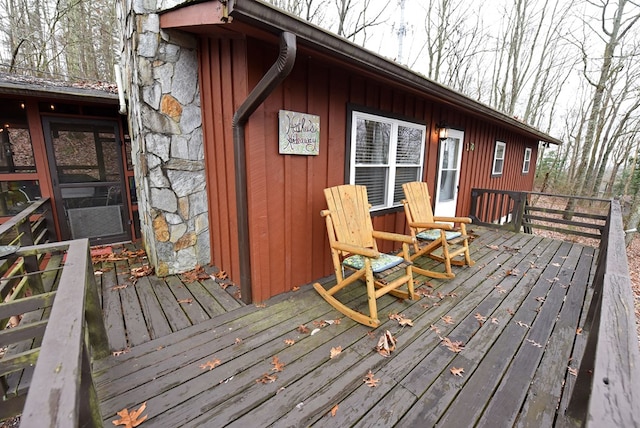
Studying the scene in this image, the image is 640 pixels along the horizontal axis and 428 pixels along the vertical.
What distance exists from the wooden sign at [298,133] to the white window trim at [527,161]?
8.23 meters

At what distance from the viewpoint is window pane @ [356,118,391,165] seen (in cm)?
308

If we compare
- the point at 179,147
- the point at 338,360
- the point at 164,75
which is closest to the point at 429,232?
the point at 338,360

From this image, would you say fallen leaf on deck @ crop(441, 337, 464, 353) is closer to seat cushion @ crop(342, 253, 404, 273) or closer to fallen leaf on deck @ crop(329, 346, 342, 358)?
seat cushion @ crop(342, 253, 404, 273)

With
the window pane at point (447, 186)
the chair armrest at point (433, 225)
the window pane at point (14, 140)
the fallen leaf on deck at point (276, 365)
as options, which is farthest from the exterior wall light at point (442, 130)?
the window pane at point (14, 140)

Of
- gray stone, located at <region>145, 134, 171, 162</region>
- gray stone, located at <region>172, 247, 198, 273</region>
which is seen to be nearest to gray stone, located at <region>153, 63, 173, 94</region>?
gray stone, located at <region>145, 134, 171, 162</region>

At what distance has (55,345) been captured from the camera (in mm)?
723

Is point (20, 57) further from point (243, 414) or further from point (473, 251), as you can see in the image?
point (473, 251)

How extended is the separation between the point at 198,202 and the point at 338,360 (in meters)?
2.12

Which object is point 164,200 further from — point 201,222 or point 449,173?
point 449,173

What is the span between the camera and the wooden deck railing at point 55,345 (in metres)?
0.57

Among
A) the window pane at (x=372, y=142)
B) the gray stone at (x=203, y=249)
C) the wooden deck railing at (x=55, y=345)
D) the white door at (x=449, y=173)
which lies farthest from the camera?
the white door at (x=449, y=173)

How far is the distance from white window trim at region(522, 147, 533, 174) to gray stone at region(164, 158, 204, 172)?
29.6 ft

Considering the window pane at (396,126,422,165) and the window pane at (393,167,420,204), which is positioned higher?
the window pane at (396,126,422,165)

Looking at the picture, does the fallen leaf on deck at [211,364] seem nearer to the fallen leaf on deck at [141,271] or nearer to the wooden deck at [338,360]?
the wooden deck at [338,360]
